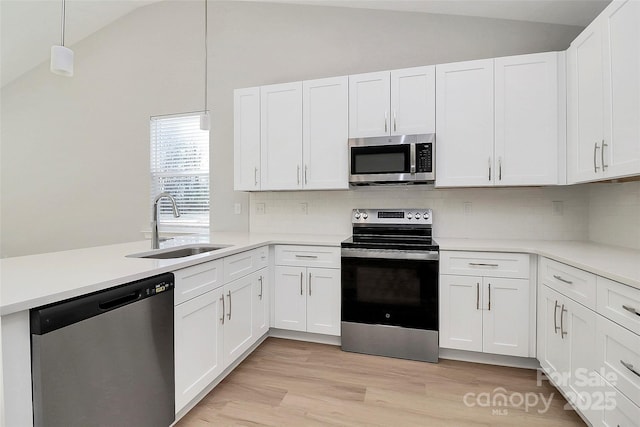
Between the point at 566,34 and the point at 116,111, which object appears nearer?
the point at 566,34

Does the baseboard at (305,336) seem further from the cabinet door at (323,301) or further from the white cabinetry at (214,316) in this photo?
the white cabinetry at (214,316)

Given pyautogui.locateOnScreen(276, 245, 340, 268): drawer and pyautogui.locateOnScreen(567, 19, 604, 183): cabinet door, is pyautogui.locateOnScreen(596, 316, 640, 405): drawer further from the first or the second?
pyautogui.locateOnScreen(276, 245, 340, 268): drawer

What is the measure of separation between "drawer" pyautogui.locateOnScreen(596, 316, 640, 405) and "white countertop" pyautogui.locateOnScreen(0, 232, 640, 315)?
23 centimetres

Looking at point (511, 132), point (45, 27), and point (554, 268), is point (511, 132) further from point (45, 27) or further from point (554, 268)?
point (45, 27)

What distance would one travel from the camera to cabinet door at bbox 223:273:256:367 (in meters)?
2.10

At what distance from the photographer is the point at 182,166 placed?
3.87 meters

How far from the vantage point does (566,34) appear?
271 centimetres

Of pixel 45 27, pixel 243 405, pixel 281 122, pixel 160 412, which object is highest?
pixel 45 27

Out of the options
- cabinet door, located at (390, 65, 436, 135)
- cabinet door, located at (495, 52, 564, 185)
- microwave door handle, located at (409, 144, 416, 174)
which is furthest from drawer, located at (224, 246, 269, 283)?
cabinet door, located at (495, 52, 564, 185)

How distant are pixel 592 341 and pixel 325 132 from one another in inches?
92.2

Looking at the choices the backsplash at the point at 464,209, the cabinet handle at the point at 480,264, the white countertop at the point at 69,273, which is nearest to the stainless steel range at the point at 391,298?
the cabinet handle at the point at 480,264

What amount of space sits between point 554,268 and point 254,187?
2.52 metres

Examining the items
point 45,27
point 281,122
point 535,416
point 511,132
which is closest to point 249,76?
point 281,122

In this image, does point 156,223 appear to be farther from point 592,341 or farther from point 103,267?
point 592,341
